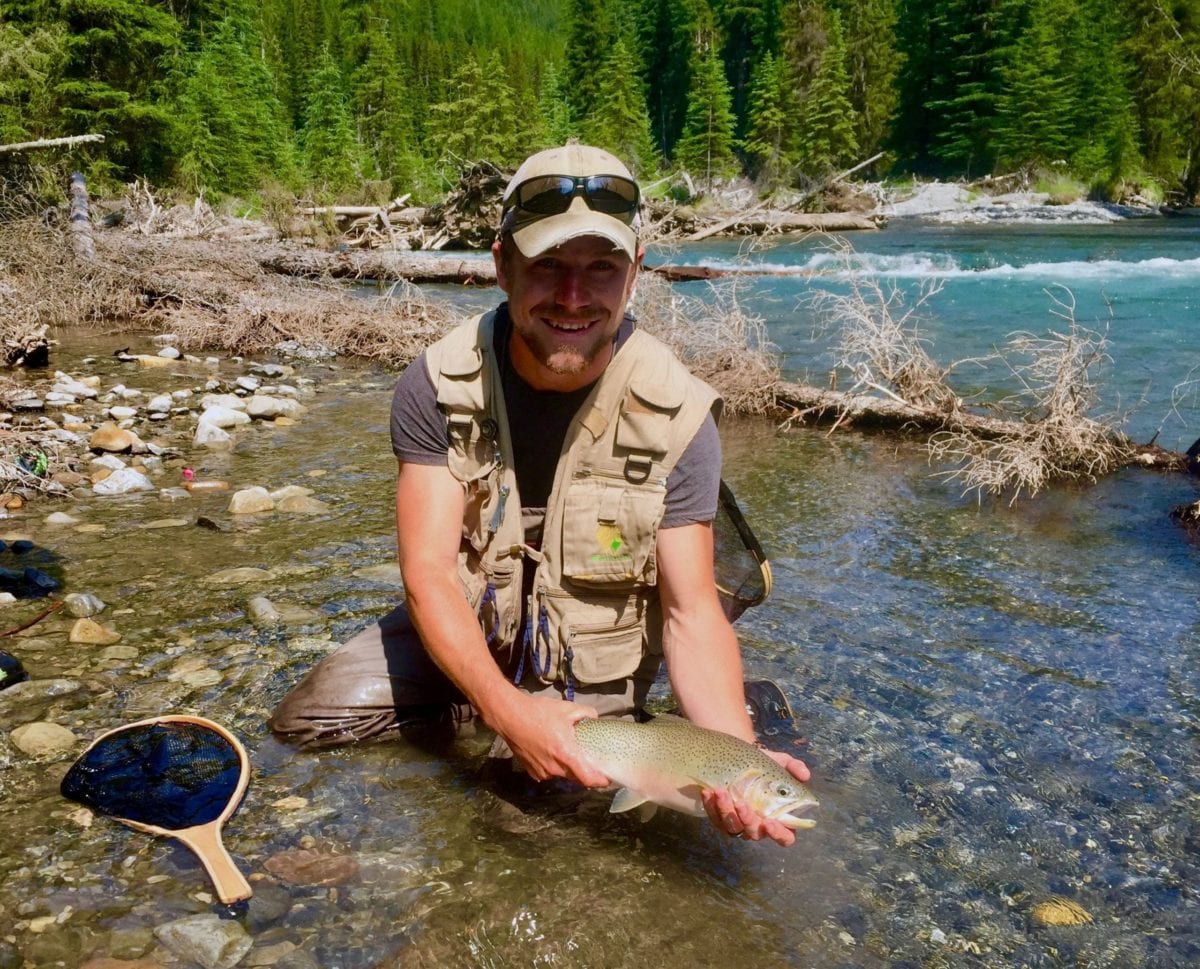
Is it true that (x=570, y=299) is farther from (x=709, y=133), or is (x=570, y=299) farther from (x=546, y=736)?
(x=709, y=133)

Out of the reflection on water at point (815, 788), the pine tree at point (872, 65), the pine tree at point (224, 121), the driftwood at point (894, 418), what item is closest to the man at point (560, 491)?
the reflection on water at point (815, 788)

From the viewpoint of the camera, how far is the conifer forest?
101ft

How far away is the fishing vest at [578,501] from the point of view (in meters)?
3.29

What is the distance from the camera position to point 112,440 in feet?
25.5

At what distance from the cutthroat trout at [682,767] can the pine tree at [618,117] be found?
66432 millimetres

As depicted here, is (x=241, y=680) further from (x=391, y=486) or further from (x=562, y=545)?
(x=391, y=486)

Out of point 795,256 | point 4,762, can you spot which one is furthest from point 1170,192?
point 4,762

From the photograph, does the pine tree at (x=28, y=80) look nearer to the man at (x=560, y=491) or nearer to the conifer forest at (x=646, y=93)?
the conifer forest at (x=646, y=93)

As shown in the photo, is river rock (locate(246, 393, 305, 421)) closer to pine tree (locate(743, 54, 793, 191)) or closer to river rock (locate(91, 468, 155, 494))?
river rock (locate(91, 468, 155, 494))

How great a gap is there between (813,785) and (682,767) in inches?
47.5

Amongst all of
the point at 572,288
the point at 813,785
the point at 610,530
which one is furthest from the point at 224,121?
the point at 813,785

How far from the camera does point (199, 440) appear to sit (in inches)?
329

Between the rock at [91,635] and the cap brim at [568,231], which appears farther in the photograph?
the rock at [91,635]

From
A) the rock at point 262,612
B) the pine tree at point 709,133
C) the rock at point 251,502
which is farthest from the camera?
the pine tree at point 709,133
